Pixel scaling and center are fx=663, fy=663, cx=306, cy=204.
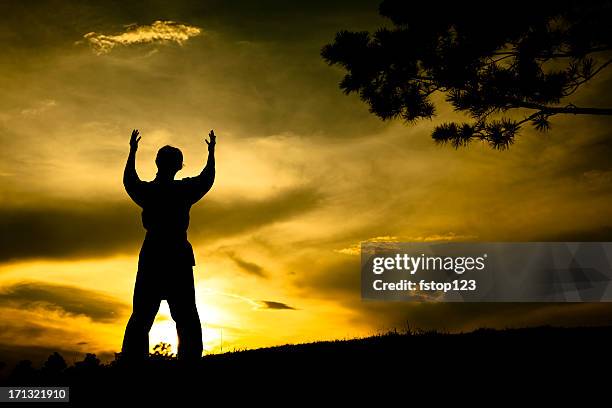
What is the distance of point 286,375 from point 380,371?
3.64ft

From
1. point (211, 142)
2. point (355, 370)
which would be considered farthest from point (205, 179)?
point (355, 370)

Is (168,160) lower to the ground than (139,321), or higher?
higher

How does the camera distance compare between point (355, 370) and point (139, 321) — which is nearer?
point (139, 321)

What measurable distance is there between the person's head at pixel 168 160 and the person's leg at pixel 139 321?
4.15ft

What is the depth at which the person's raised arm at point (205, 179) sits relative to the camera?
7797 millimetres

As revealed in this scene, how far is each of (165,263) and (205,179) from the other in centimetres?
109

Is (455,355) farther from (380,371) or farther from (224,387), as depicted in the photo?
(224,387)

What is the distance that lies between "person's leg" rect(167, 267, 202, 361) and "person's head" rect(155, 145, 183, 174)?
1.20 meters

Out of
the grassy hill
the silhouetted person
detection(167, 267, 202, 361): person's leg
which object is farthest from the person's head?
the grassy hill

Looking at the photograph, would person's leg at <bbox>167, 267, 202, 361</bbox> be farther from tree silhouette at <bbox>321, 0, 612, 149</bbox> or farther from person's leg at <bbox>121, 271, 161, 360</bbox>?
tree silhouette at <bbox>321, 0, 612, 149</bbox>

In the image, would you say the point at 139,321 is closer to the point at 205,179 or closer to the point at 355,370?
the point at 205,179

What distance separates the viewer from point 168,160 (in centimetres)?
789

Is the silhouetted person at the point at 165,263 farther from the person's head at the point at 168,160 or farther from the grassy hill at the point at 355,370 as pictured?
the grassy hill at the point at 355,370

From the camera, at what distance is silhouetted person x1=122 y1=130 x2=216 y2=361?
25.0 ft
